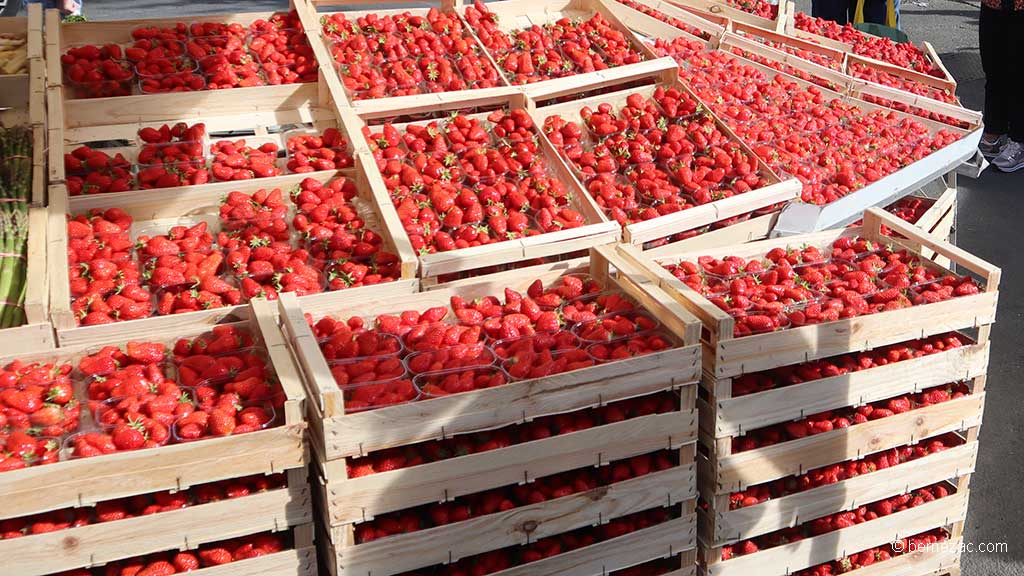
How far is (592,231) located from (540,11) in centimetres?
197

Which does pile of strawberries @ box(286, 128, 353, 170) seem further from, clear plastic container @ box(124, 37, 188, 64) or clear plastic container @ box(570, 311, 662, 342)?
clear plastic container @ box(570, 311, 662, 342)

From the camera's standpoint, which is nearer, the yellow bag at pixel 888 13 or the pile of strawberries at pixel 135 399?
the pile of strawberries at pixel 135 399

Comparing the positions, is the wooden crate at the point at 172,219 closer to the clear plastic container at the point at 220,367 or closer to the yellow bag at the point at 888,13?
the clear plastic container at the point at 220,367

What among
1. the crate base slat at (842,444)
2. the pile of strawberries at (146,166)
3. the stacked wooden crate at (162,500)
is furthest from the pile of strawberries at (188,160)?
the crate base slat at (842,444)

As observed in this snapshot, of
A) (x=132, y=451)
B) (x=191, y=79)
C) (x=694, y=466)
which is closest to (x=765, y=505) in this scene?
(x=694, y=466)

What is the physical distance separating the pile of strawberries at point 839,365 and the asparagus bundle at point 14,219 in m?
2.05

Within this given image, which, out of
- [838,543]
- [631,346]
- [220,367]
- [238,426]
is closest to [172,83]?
[220,367]

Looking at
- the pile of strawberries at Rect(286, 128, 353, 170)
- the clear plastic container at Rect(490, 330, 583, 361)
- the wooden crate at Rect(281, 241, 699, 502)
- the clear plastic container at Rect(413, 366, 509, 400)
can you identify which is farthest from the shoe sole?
the clear plastic container at Rect(413, 366, 509, 400)

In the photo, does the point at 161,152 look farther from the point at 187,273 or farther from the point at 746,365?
the point at 746,365

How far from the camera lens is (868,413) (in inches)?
118

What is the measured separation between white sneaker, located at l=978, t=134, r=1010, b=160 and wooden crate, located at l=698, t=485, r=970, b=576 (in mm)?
5253

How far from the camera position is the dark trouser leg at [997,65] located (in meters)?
7.31

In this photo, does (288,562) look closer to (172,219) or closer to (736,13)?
(172,219)

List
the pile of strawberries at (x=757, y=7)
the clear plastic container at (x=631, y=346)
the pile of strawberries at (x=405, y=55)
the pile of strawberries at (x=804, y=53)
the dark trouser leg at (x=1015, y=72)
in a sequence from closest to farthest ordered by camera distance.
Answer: the clear plastic container at (x=631, y=346), the pile of strawberries at (x=405, y=55), the pile of strawberries at (x=804, y=53), the pile of strawberries at (x=757, y=7), the dark trouser leg at (x=1015, y=72)
